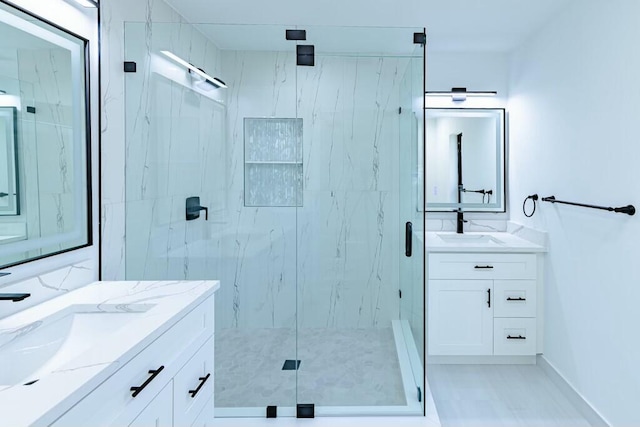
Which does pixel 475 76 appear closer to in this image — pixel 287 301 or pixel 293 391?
pixel 287 301

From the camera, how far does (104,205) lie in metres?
2.05

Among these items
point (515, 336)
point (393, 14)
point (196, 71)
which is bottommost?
point (515, 336)

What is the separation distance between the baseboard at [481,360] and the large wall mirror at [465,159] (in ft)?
3.87

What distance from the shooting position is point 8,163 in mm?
1410

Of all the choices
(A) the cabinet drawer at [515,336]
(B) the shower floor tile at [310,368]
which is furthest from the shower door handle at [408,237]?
(A) the cabinet drawer at [515,336]

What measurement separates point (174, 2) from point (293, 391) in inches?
93.3

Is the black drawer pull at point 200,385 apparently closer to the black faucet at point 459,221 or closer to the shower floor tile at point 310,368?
the shower floor tile at point 310,368

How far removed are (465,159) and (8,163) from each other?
307cm

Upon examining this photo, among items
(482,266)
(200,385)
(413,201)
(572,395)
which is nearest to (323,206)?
(413,201)

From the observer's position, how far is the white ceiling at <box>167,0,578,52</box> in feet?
8.20

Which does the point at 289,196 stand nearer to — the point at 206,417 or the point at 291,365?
the point at 291,365

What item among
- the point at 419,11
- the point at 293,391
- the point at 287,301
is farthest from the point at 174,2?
the point at 293,391

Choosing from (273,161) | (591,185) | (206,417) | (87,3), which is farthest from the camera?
(273,161)

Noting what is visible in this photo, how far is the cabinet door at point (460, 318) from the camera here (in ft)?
9.62
